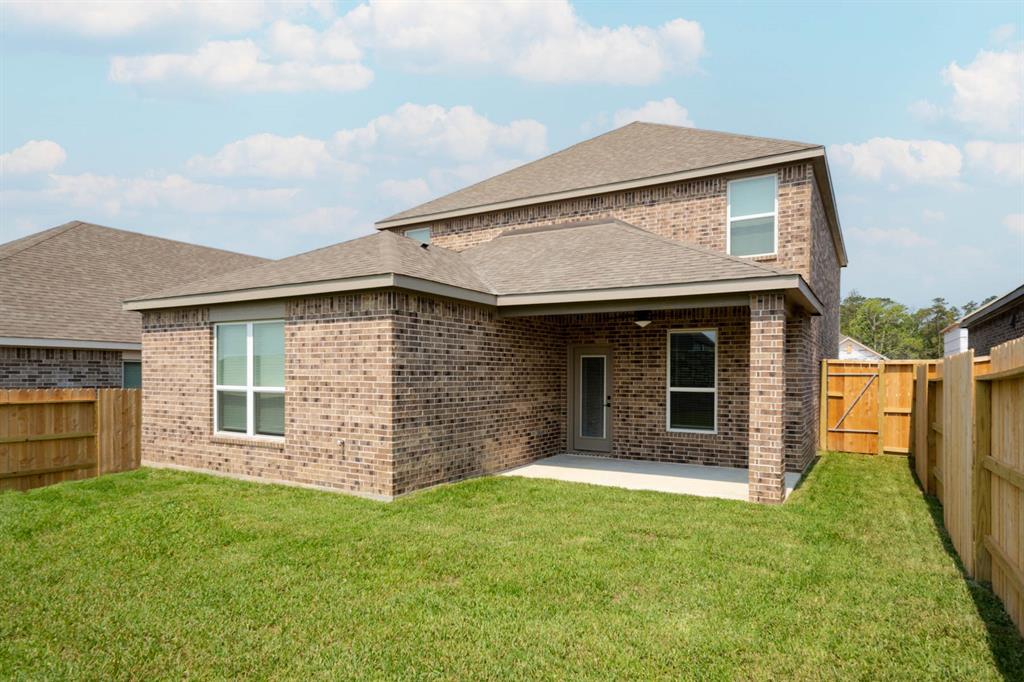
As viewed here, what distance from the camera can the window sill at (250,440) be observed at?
900cm

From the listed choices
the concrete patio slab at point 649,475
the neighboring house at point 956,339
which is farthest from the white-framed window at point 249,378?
the neighboring house at point 956,339

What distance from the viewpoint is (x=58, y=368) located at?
42.2ft

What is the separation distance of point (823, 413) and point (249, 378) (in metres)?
12.1

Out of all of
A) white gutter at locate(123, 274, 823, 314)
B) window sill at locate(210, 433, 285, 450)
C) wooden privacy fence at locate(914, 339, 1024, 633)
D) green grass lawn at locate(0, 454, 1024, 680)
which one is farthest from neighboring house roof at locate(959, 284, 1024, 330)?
window sill at locate(210, 433, 285, 450)

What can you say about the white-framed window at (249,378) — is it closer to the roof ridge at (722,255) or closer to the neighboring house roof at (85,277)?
the neighboring house roof at (85,277)

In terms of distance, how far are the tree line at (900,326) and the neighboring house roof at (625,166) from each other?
56.1 meters

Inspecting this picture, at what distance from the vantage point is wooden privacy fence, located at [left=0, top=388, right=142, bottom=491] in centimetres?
878

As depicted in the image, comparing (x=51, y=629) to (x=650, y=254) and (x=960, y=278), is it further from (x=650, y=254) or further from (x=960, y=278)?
(x=960, y=278)

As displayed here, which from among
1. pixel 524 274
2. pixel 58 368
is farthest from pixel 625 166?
pixel 58 368

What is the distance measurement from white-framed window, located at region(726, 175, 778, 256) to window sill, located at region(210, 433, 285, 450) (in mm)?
8967

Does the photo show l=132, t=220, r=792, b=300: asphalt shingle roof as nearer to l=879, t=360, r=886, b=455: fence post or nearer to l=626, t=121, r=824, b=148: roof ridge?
l=626, t=121, r=824, b=148: roof ridge

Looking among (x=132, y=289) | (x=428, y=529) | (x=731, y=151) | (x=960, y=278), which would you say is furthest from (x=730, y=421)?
(x=960, y=278)

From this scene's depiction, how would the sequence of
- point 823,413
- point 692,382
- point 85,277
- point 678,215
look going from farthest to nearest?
1. point 85,277
2. point 823,413
3. point 678,215
4. point 692,382

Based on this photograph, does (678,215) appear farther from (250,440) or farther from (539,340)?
(250,440)
